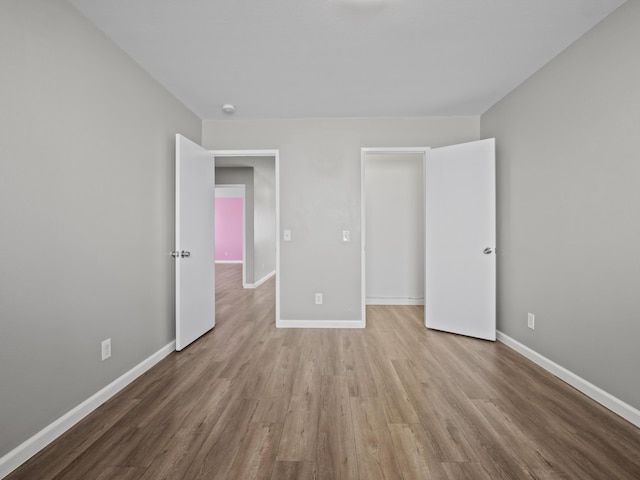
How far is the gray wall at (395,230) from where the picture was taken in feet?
15.0

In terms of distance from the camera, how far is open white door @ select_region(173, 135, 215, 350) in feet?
8.66

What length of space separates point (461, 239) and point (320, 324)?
72.1 inches

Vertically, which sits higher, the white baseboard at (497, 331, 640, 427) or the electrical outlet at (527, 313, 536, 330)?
the electrical outlet at (527, 313, 536, 330)

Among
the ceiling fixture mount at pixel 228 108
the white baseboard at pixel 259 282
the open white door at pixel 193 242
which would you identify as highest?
the ceiling fixture mount at pixel 228 108

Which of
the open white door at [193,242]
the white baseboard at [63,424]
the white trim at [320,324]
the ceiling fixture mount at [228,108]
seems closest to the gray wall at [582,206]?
the white trim at [320,324]

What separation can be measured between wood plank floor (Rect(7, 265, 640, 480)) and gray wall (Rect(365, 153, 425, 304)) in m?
1.87

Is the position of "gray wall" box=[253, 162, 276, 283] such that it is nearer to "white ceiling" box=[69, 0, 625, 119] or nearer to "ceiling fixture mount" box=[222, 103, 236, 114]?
"ceiling fixture mount" box=[222, 103, 236, 114]

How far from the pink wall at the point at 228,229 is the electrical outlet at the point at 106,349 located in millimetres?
8269

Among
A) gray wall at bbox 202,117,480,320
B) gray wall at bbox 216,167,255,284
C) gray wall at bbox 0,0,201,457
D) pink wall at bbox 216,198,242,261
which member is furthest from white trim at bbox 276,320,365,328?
pink wall at bbox 216,198,242,261

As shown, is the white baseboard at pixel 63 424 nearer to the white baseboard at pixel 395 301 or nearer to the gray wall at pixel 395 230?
the white baseboard at pixel 395 301

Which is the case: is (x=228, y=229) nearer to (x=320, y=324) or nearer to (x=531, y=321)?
(x=320, y=324)

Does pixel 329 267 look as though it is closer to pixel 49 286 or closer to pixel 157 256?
pixel 157 256

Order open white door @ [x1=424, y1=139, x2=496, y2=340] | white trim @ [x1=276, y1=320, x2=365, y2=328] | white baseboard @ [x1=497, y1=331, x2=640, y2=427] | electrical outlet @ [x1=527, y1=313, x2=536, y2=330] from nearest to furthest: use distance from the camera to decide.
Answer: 1. white baseboard @ [x1=497, y1=331, x2=640, y2=427]
2. electrical outlet @ [x1=527, y1=313, x2=536, y2=330]
3. open white door @ [x1=424, y1=139, x2=496, y2=340]
4. white trim @ [x1=276, y1=320, x2=365, y2=328]

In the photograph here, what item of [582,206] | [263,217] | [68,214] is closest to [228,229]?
[263,217]
